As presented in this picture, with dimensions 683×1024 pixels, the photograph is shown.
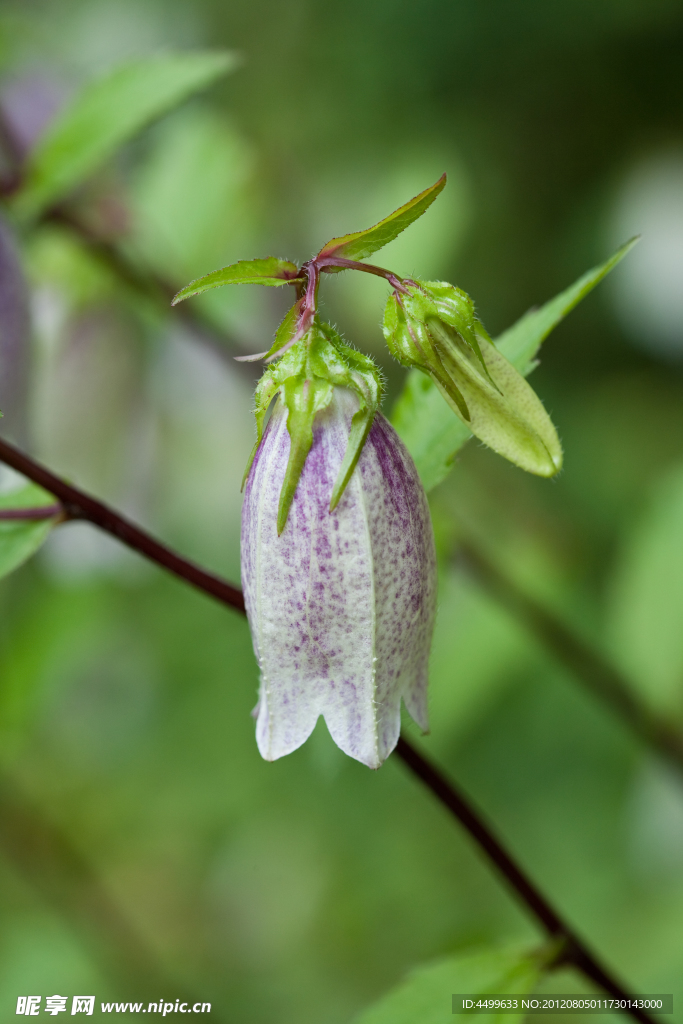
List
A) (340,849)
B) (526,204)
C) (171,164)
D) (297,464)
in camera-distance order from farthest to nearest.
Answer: (526,204)
(340,849)
(171,164)
(297,464)

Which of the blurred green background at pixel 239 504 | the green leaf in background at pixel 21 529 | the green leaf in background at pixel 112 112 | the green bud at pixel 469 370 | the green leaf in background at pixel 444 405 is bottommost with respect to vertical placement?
the blurred green background at pixel 239 504

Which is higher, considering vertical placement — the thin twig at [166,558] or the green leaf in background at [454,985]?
the thin twig at [166,558]

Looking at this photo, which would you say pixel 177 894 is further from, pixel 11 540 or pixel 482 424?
pixel 482 424

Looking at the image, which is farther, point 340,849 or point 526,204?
point 526,204

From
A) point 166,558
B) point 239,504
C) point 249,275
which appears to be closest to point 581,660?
point 166,558

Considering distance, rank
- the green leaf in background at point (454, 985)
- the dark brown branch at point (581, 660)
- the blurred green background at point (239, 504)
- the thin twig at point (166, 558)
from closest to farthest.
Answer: the thin twig at point (166, 558), the green leaf in background at point (454, 985), the dark brown branch at point (581, 660), the blurred green background at point (239, 504)

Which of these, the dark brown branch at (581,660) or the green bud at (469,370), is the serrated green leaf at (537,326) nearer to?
the green bud at (469,370)

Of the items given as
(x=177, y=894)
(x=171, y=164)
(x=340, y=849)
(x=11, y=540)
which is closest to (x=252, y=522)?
(x=11, y=540)

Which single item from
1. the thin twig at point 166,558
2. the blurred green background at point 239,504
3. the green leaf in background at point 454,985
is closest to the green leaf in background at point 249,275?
the thin twig at point 166,558
